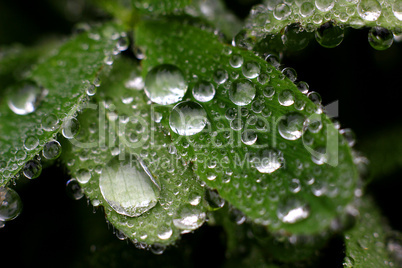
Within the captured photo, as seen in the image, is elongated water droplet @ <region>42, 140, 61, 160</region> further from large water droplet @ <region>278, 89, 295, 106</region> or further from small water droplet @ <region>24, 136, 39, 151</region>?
large water droplet @ <region>278, 89, 295, 106</region>

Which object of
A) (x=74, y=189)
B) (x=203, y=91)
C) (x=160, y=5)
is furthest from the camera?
(x=160, y=5)

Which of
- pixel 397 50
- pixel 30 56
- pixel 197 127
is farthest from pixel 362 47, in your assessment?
pixel 30 56

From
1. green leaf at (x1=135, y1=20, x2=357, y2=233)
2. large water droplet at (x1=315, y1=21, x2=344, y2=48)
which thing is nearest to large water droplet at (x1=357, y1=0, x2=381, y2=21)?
large water droplet at (x1=315, y1=21, x2=344, y2=48)

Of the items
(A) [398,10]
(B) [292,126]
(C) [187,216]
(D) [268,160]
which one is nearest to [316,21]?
(A) [398,10]

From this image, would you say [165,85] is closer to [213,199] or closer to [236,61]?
[236,61]

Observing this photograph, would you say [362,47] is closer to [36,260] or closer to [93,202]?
[93,202]
